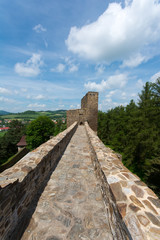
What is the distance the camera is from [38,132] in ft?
71.7

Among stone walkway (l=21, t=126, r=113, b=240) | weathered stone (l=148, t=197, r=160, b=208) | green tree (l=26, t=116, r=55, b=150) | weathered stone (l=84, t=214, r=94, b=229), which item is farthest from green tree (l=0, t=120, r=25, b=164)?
weathered stone (l=148, t=197, r=160, b=208)

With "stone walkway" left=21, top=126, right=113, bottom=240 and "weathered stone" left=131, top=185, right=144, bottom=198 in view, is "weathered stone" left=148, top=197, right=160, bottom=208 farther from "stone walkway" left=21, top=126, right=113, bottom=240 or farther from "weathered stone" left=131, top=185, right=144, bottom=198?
"stone walkway" left=21, top=126, right=113, bottom=240

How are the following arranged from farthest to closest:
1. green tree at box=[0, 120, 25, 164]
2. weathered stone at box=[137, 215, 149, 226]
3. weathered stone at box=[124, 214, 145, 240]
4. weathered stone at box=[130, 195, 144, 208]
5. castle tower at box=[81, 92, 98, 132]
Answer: green tree at box=[0, 120, 25, 164], castle tower at box=[81, 92, 98, 132], weathered stone at box=[130, 195, 144, 208], weathered stone at box=[137, 215, 149, 226], weathered stone at box=[124, 214, 145, 240]

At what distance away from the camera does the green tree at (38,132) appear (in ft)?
70.1

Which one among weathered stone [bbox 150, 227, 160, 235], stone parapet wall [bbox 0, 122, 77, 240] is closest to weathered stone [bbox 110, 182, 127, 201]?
weathered stone [bbox 150, 227, 160, 235]

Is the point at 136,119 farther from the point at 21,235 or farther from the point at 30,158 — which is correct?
the point at 21,235

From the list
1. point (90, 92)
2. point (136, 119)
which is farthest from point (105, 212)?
point (90, 92)

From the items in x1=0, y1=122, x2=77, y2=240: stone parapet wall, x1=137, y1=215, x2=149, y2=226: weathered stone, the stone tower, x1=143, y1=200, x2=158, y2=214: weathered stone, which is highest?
the stone tower

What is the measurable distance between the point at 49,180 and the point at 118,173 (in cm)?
215

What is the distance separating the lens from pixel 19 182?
197 centimetres

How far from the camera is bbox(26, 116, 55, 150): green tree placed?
21359 mm

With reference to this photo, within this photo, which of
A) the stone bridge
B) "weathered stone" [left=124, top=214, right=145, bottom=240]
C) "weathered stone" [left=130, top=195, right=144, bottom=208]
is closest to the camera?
"weathered stone" [left=124, top=214, right=145, bottom=240]

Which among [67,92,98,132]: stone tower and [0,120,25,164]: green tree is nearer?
[67,92,98,132]: stone tower

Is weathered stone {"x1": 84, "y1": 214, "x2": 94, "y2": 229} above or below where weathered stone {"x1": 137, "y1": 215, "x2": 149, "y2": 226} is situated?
below
